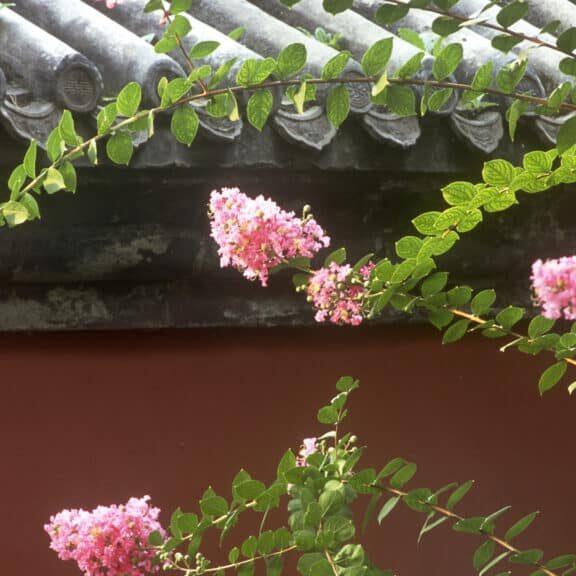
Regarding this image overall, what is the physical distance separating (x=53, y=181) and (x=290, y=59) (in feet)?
1.04

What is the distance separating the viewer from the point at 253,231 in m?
1.46

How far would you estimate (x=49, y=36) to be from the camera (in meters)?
1.99

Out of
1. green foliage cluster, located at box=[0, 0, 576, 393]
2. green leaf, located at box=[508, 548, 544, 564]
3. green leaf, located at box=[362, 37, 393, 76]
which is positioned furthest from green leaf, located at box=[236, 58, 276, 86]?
green leaf, located at box=[508, 548, 544, 564]

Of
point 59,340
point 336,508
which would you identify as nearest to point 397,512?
point 59,340

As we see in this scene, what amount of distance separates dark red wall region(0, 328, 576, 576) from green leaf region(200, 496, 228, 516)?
0.69m

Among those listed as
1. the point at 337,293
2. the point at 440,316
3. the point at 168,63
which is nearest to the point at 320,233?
the point at 337,293

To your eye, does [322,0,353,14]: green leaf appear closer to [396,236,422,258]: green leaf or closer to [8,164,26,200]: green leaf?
[396,236,422,258]: green leaf

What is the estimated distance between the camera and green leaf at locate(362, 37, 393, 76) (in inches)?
55.2

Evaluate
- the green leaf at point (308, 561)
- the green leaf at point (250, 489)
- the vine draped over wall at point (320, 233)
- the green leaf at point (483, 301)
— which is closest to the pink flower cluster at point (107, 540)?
the vine draped over wall at point (320, 233)

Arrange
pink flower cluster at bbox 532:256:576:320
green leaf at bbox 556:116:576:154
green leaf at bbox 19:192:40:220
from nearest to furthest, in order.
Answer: pink flower cluster at bbox 532:256:576:320 → green leaf at bbox 556:116:576:154 → green leaf at bbox 19:192:40:220

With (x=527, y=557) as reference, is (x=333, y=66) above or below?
above

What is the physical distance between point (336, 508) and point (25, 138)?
74cm

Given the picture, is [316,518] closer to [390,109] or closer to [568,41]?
[390,109]

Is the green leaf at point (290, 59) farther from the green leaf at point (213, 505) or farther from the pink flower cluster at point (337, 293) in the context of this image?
the green leaf at point (213, 505)
